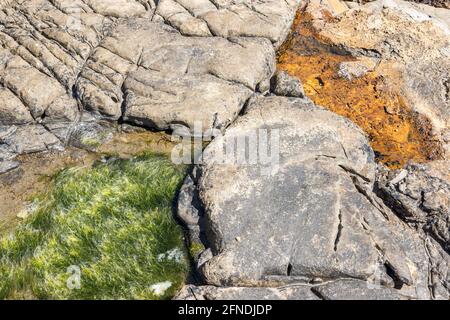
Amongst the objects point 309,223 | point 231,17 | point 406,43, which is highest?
point 406,43

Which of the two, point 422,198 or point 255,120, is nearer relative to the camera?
point 422,198

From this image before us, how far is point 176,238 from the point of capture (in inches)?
220

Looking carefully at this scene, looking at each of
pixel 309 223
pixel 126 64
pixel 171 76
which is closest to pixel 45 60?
pixel 126 64

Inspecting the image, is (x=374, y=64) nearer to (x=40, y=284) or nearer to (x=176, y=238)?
(x=176, y=238)

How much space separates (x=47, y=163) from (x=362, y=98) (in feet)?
15.3

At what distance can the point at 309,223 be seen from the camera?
510 centimetres

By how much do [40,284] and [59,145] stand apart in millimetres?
2180

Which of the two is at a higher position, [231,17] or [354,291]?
[231,17]

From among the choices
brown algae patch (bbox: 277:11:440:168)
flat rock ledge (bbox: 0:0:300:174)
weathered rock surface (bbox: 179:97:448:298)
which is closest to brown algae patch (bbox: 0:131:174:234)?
flat rock ledge (bbox: 0:0:300:174)

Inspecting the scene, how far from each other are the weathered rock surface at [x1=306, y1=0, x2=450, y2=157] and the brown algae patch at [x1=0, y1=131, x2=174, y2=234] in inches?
139

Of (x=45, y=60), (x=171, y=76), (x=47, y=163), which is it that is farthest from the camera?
(x=45, y=60)

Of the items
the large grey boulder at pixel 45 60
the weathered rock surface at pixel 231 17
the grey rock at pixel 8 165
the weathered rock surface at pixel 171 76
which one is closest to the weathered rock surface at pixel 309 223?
the weathered rock surface at pixel 171 76

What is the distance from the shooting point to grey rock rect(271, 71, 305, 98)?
6.86 metres

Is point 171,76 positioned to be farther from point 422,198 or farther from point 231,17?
point 422,198
